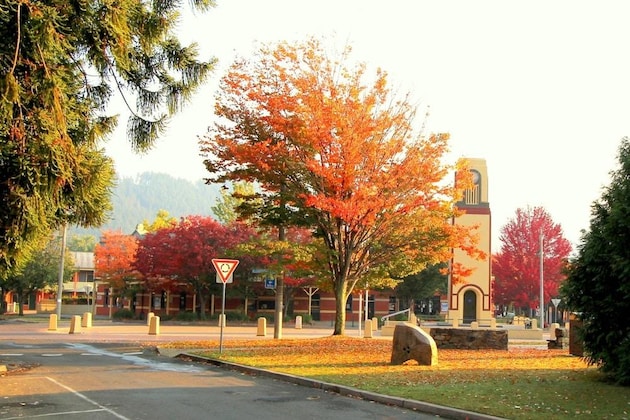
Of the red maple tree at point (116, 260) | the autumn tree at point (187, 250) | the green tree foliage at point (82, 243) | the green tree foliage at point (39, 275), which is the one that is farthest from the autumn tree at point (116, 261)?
the green tree foliage at point (82, 243)

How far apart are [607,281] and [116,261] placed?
1947 inches

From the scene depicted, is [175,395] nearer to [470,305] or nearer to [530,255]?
Answer: [470,305]

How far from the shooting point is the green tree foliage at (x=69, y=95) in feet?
35.8

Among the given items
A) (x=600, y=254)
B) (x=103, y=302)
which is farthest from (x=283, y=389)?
(x=103, y=302)

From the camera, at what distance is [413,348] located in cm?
1697

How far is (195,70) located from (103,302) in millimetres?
59023

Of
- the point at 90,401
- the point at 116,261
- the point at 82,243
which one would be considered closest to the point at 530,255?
the point at 116,261

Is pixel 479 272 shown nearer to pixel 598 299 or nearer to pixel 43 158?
pixel 598 299

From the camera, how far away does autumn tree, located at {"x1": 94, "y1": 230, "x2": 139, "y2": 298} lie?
187ft

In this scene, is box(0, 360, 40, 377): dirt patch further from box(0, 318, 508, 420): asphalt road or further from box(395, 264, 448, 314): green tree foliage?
box(395, 264, 448, 314): green tree foliage

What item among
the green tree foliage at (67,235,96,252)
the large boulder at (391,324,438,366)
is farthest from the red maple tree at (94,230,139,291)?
the green tree foliage at (67,235,96,252)

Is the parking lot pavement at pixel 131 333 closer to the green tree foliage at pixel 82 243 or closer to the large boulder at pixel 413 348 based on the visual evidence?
the large boulder at pixel 413 348

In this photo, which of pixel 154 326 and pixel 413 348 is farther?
pixel 154 326

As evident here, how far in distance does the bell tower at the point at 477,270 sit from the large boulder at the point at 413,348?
35.3 meters
